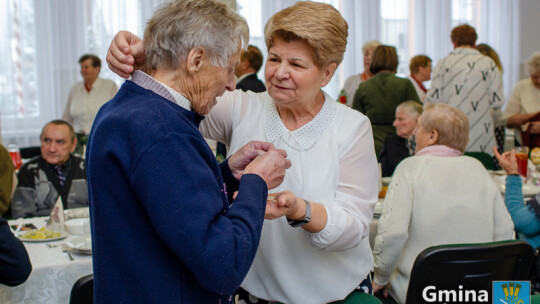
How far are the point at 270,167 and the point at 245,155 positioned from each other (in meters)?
0.21

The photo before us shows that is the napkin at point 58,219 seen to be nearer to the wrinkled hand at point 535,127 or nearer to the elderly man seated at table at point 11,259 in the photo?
the elderly man seated at table at point 11,259

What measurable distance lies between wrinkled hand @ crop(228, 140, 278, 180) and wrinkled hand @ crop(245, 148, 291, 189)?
145mm

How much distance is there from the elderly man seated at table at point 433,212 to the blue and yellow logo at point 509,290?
312mm

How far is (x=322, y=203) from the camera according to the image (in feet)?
5.30

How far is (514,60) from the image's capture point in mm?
9320

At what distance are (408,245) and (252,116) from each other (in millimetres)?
1116

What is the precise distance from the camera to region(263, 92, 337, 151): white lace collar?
1.70m

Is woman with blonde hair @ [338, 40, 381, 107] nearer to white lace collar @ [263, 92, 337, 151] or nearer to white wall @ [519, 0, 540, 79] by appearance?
white wall @ [519, 0, 540, 79]

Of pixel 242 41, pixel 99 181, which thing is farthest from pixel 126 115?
pixel 242 41

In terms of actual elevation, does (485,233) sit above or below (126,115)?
below

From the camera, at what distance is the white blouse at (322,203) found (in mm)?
1657

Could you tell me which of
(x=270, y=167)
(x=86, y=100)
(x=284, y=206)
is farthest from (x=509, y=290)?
(x=86, y=100)

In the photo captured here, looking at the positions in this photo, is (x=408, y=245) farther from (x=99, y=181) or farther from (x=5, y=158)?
(x=5, y=158)

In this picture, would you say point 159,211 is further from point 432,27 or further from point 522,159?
point 432,27
